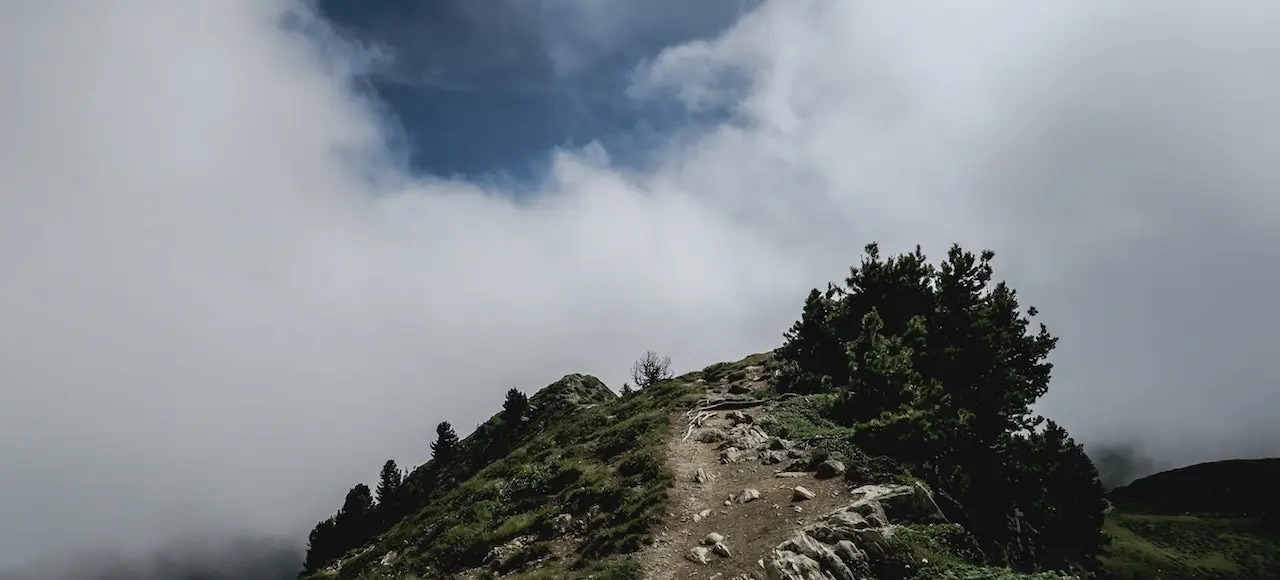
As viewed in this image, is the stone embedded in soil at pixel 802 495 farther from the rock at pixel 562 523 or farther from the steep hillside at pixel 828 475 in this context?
the rock at pixel 562 523

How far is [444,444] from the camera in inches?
3482

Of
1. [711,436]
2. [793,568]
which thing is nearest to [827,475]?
[793,568]

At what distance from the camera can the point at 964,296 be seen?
4078cm

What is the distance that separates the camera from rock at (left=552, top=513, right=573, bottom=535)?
29.0 meters

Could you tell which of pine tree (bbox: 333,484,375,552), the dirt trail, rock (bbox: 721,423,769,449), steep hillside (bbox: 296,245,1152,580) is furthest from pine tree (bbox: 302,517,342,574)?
the dirt trail

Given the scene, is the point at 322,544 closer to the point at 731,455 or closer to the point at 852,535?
the point at 731,455

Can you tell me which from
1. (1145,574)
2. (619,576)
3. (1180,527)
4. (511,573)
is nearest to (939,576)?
(619,576)

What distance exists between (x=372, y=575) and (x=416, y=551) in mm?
2451

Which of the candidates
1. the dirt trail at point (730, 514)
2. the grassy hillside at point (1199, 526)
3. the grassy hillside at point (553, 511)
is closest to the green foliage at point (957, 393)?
the dirt trail at point (730, 514)

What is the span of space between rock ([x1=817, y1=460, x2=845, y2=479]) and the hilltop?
70 mm

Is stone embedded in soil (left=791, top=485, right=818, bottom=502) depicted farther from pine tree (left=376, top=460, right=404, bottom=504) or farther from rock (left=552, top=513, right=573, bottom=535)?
pine tree (left=376, top=460, right=404, bottom=504)

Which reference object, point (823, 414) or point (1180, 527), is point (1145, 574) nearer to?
point (1180, 527)

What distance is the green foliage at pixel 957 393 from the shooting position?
94.3 feet

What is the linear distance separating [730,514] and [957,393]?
1994cm
